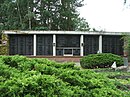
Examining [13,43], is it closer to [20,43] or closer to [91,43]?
[20,43]

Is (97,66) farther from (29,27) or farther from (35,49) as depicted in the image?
(29,27)

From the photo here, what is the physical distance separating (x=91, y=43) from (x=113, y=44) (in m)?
2.25

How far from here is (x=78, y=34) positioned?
27.0 metres

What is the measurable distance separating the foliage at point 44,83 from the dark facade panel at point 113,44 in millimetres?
23375

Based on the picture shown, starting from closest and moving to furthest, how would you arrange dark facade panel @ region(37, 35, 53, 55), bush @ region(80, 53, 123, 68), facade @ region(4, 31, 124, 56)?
bush @ region(80, 53, 123, 68)
facade @ region(4, 31, 124, 56)
dark facade panel @ region(37, 35, 53, 55)

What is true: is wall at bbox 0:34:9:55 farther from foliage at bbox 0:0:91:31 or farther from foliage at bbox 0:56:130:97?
foliage at bbox 0:56:130:97

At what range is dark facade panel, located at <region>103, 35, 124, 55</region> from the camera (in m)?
27.4

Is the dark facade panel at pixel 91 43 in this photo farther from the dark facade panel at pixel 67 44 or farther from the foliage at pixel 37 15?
the foliage at pixel 37 15

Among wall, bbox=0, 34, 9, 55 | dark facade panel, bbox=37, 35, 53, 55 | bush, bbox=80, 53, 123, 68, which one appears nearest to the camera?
bush, bbox=80, 53, 123, 68

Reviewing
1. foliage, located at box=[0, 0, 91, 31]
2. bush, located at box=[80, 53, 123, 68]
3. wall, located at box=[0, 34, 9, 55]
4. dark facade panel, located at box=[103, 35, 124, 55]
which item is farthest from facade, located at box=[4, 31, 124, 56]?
bush, located at box=[80, 53, 123, 68]

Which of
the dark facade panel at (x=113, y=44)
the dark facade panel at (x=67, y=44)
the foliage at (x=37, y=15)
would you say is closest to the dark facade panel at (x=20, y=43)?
the dark facade panel at (x=67, y=44)

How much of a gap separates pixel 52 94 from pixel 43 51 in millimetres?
23701

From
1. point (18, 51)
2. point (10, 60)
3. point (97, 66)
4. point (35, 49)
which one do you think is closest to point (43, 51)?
point (35, 49)

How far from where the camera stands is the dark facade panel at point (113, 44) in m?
27.4
